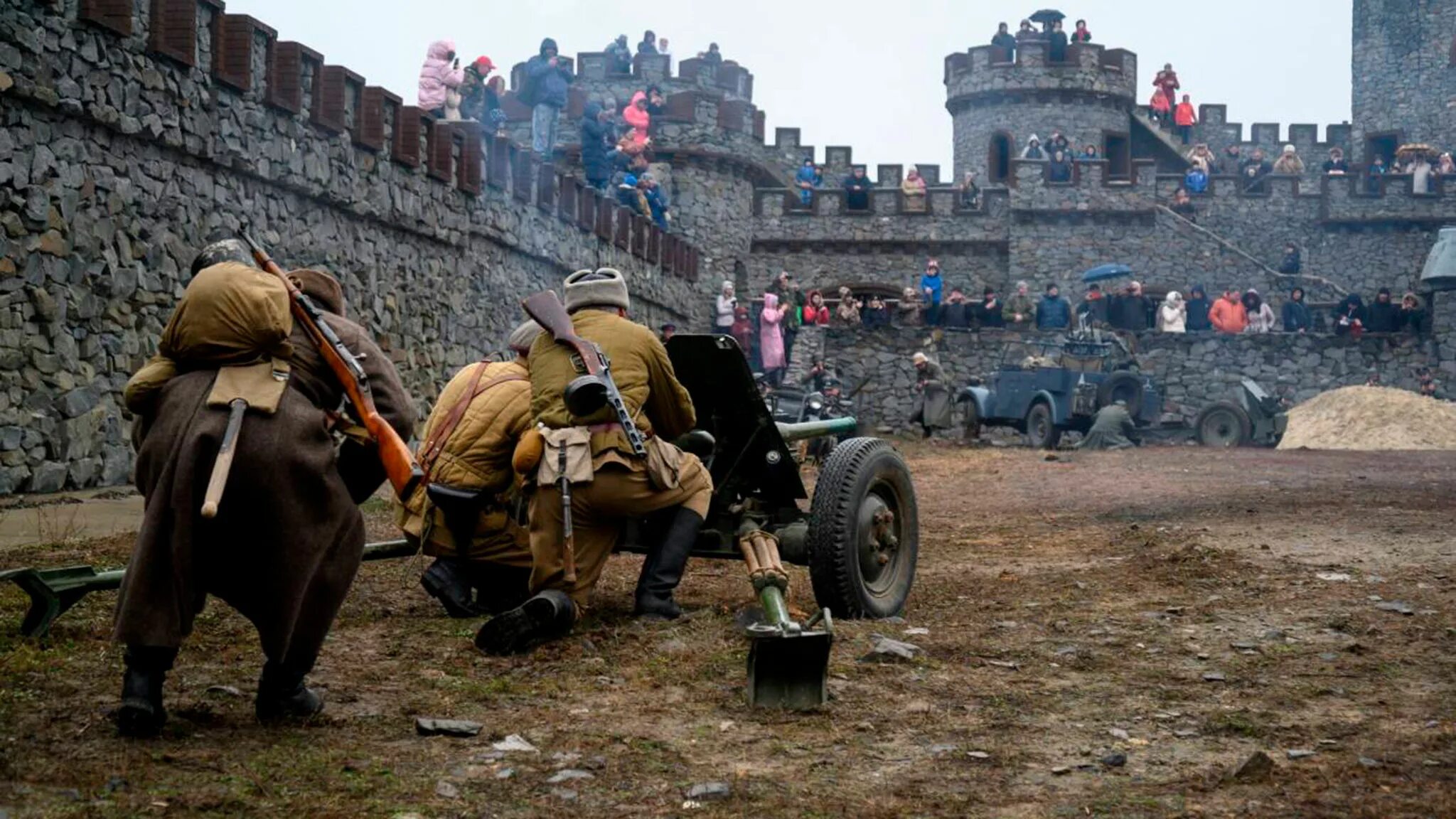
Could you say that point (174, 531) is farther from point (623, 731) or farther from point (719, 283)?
point (719, 283)

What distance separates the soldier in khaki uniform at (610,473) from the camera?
638 centimetres

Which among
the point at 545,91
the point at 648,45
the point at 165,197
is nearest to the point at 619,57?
the point at 648,45

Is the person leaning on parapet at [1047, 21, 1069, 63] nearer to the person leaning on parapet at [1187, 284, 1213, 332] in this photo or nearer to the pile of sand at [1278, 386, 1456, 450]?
the person leaning on parapet at [1187, 284, 1213, 332]

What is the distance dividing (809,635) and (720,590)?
115 inches

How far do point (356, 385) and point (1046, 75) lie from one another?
4039 cm

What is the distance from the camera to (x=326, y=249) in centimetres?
1684

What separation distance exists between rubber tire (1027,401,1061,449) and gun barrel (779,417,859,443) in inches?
670

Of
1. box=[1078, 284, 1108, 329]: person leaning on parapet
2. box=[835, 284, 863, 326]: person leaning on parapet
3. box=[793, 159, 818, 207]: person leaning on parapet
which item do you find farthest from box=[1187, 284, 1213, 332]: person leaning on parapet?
box=[793, 159, 818, 207]: person leaning on parapet

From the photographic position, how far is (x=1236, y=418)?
84.0 ft

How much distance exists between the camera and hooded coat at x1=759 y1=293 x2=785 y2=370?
103ft

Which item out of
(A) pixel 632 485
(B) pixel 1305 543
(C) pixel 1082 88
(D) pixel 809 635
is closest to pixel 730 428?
(A) pixel 632 485

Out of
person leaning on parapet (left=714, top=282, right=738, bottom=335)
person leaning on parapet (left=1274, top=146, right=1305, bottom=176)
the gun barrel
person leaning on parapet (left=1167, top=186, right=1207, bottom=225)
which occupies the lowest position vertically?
the gun barrel

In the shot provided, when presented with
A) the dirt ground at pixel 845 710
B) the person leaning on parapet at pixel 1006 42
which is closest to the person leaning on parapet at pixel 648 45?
the person leaning on parapet at pixel 1006 42

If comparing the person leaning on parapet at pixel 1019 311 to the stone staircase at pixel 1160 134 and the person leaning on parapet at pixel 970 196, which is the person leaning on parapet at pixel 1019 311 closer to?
the person leaning on parapet at pixel 970 196
